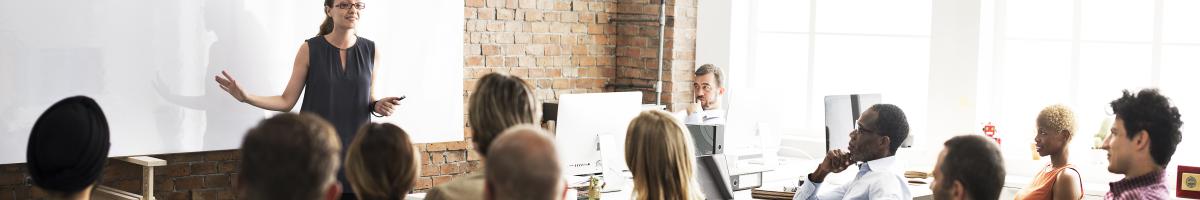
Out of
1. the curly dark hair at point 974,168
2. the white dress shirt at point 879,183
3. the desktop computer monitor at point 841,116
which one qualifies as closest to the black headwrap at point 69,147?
the curly dark hair at point 974,168

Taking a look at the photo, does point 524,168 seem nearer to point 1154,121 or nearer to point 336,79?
point 1154,121

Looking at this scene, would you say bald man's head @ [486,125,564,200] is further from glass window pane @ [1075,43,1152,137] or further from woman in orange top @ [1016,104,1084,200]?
glass window pane @ [1075,43,1152,137]

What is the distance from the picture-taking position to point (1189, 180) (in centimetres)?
470

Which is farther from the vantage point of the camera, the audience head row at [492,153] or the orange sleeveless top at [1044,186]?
the orange sleeveless top at [1044,186]

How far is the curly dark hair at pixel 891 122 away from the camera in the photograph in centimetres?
417

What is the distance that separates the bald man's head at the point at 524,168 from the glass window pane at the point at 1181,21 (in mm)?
A: 5454

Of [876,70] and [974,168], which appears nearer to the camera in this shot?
[974,168]

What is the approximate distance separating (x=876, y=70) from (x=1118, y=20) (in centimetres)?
139

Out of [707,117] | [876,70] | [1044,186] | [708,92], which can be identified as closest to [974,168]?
[1044,186]

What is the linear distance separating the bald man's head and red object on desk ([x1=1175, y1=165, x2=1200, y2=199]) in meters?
3.49

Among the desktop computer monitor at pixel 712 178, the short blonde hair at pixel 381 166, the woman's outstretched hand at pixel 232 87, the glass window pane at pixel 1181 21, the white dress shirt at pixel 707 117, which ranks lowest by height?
the desktop computer monitor at pixel 712 178

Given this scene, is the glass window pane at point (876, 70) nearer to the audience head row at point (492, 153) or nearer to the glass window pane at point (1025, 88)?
the glass window pane at point (1025, 88)

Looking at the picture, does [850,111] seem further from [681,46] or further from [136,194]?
[136,194]

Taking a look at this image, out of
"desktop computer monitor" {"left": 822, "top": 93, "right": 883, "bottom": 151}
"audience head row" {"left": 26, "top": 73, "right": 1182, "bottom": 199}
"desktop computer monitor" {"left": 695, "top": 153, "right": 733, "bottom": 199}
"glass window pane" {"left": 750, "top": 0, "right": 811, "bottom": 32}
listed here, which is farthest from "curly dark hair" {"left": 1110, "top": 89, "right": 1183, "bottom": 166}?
"glass window pane" {"left": 750, "top": 0, "right": 811, "bottom": 32}
